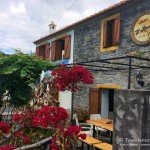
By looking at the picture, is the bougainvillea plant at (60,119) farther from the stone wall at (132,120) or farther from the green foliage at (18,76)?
the green foliage at (18,76)

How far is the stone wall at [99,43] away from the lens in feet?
36.6

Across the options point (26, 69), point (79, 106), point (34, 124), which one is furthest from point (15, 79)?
point (79, 106)

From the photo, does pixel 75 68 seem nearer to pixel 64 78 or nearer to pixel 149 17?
pixel 64 78

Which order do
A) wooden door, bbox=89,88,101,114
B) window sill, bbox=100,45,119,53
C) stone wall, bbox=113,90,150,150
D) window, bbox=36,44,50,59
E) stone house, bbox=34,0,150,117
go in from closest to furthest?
stone wall, bbox=113,90,150,150 → stone house, bbox=34,0,150,117 → window sill, bbox=100,45,119,53 → wooden door, bbox=89,88,101,114 → window, bbox=36,44,50,59

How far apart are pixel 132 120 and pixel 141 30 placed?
657 cm

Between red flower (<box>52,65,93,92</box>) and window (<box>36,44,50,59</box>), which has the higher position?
window (<box>36,44,50,59</box>)

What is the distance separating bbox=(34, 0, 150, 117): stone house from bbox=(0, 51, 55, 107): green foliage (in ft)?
8.50

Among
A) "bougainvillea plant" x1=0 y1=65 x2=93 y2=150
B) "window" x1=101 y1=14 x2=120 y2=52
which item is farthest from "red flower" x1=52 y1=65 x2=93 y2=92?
"window" x1=101 y1=14 x2=120 y2=52

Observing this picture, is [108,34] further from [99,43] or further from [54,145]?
[54,145]

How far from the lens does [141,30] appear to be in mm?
10625

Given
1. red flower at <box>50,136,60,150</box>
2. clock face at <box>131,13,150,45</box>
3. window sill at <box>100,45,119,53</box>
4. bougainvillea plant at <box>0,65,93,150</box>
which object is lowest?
red flower at <box>50,136,60,150</box>

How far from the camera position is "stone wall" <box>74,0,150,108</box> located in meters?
11.1

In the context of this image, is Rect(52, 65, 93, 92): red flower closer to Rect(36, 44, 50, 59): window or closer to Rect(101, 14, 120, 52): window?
Rect(101, 14, 120, 52): window

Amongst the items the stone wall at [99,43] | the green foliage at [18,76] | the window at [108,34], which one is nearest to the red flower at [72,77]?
the green foliage at [18,76]
